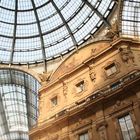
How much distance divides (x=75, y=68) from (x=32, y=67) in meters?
15.0

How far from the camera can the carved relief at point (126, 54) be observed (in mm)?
26503

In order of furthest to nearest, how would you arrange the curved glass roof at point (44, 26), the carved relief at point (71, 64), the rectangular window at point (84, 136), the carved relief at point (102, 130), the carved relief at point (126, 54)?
the curved glass roof at point (44, 26) → the carved relief at point (71, 64) → the carved relief at point (126, 54) → the rectangular window at point (84, 136) → the carved relief at point (102, 130)

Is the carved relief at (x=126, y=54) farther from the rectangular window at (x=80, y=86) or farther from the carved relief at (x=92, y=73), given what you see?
the rectangular window at (x=80, y=86)

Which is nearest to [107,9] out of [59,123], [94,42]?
[94,42]

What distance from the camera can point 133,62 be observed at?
26219 mm

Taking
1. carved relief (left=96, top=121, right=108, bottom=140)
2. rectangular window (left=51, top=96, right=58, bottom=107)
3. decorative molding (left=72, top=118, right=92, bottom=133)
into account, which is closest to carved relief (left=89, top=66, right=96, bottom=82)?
decorative molding (left=72, top=118, right=92, bottom=133)

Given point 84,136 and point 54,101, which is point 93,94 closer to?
point 84,136

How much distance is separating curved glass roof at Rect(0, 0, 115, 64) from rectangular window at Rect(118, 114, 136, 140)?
18.1 metres

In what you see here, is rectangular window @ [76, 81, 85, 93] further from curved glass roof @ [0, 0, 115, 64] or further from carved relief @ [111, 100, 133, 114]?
curved glass roof @ [0, 0, 115, 64]

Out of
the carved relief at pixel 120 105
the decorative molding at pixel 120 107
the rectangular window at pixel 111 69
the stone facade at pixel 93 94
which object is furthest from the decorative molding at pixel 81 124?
the rectangular window at pixel 111 69

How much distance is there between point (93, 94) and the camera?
26125 mm

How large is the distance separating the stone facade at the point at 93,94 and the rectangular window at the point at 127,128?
318 mm

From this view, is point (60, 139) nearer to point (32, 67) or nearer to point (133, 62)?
point (133, 62)

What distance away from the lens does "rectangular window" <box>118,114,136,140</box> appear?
21533 millimetres
